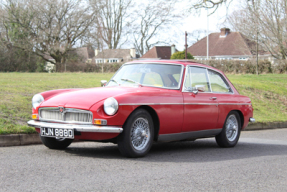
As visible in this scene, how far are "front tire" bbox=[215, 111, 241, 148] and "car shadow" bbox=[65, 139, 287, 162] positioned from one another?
0.15m

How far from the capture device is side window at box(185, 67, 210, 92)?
708cm

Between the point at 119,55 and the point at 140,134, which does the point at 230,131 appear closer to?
the point at 140,134

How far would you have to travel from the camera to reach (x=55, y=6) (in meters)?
44.9

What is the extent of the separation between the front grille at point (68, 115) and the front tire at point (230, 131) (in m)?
3.32

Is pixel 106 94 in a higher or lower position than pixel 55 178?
higher

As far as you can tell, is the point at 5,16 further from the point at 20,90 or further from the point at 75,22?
the point at 20,90

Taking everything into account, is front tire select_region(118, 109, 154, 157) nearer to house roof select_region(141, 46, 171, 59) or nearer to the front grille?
the front grille

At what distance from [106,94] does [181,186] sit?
2158mm

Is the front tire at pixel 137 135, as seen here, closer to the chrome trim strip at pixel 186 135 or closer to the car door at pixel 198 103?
the chrome trim strip at pixel 186 135

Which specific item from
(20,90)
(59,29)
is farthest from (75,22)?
(20,90)

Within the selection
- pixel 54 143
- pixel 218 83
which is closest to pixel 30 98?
pixel 54 143

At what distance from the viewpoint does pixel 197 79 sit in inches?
292

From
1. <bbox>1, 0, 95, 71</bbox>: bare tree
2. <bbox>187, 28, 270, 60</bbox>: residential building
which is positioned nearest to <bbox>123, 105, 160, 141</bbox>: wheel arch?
<bbox>1, 0, 95, 71</bbox>: bare tree

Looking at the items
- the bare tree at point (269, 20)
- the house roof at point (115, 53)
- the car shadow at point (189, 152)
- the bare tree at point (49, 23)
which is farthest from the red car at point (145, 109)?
the house roof at point (115, 53)
